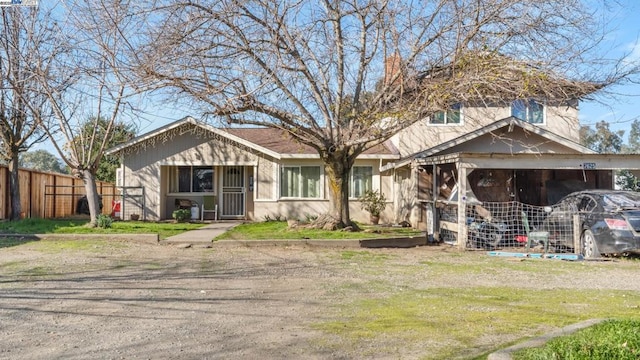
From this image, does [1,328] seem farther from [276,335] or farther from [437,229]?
[437,229]

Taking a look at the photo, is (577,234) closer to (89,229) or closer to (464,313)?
(464,313)

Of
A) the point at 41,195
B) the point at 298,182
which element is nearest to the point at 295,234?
the point at 298,182

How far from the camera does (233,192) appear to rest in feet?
70.1

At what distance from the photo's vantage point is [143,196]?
19797 mm

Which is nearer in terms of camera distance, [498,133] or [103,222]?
[103,222]

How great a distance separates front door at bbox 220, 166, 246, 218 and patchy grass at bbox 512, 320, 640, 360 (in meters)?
17.6

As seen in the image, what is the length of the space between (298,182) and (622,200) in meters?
11.4

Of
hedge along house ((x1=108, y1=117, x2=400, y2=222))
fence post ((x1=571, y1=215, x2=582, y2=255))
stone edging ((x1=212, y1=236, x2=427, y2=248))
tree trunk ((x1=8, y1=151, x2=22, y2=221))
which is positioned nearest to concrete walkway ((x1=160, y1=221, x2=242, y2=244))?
stone edging ((x1=212, y1=236, x2=427, y2=248))

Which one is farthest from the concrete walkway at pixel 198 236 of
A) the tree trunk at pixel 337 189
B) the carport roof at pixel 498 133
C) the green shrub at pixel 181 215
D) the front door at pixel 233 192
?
the carport roof at pixel 498 133

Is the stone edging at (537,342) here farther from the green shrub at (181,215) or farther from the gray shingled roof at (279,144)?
the green shrub at (181,215)

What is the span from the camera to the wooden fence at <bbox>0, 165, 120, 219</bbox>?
19938 millimetres

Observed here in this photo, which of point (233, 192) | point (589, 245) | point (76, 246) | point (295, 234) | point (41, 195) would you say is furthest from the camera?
point (41, 195)

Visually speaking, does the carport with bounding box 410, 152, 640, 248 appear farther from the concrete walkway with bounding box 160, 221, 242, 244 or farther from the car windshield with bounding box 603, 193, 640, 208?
the concrete walkway with bounding box 160, 221, 242, 244

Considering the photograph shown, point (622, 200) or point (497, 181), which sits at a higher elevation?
point (497, 181)
